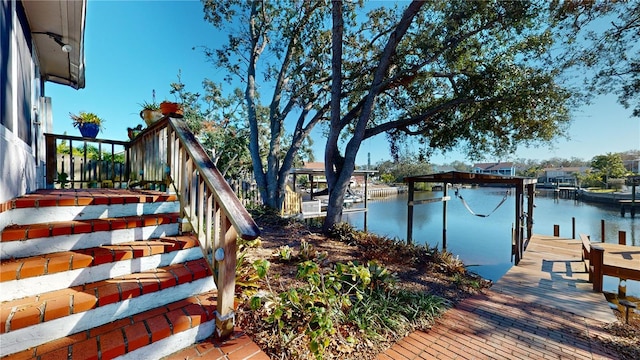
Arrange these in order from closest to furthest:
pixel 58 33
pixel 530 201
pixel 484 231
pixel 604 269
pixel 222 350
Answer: pixel 222 350 → pixel 58 33 → pixel 604 269 → pixel 530 201 → pixel 484 231

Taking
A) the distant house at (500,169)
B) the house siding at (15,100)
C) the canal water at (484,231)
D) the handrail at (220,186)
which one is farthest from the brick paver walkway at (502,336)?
the distant house at (500,169)

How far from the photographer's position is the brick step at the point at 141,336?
4.81ft

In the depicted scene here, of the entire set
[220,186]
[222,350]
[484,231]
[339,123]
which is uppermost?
[339,123]

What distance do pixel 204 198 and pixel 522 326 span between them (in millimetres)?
4157

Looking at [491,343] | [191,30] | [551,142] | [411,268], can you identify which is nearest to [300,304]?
[491,343]

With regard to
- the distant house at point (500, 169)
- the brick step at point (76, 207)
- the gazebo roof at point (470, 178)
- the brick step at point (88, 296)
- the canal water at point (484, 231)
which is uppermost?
the distant house at point (500, 169)

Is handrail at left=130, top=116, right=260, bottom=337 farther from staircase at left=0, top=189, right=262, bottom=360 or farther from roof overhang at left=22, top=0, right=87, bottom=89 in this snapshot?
roof overhang at left=22, top=0, right=87, bottom=89

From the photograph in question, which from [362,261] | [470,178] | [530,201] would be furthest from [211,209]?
[530,201]

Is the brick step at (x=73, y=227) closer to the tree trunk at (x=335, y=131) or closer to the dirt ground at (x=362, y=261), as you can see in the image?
the dirt ground at (x=362, y=261)

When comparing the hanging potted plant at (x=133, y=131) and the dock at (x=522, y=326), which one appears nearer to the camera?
the dock at (x=522, y=326)

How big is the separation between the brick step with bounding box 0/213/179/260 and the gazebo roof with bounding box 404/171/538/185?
633 centimetres

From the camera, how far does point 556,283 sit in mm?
5117

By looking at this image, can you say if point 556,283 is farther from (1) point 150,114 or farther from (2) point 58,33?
(2) point 58,33

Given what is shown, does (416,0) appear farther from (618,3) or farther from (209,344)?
(209,344)
